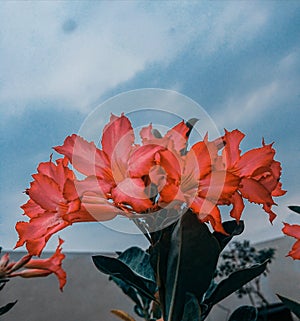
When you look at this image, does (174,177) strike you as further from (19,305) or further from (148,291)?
(19,305)

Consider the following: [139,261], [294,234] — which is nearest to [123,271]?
[139,261]

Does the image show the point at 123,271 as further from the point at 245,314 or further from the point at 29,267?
the point at 29,267

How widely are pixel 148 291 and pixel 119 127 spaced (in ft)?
0.69

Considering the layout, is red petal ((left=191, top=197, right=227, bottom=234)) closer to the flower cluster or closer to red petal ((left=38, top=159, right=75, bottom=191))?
the flower cluster

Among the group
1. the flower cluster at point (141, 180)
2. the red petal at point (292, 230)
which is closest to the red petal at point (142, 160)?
the flower cluster at point (141, 180)

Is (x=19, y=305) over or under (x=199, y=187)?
over

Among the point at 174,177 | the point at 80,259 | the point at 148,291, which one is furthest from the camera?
the point at 80,259

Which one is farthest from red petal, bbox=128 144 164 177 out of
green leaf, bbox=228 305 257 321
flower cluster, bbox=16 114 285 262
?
green leaf, bbox=228 305 257 321

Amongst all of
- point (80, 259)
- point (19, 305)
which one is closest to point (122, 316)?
point (19, 305)

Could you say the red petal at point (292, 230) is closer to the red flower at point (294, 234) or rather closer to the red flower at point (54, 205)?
the red flower at point (294, 234)

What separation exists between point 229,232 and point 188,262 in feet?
0.28

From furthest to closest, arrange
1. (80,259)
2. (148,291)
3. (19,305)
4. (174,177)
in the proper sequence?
(80,259)
(19,305)
(148,291)
(174,177)

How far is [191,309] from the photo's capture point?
1.35 feet

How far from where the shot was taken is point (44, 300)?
10.6 ft
